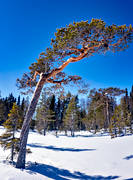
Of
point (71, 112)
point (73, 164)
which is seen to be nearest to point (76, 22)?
point (73, 164)

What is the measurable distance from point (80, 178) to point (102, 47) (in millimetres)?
7928

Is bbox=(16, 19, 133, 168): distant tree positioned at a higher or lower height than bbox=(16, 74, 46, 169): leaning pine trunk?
higher

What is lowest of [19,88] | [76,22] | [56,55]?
[19,88]

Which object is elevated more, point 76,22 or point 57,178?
point 76,22

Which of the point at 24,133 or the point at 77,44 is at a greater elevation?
the point at 77,44

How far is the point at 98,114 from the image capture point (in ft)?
108

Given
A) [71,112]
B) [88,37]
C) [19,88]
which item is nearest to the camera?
[88,37]

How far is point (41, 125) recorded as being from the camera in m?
30.0

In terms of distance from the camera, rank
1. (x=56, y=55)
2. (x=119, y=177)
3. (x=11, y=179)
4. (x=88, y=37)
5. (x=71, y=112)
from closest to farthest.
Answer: (x=11, y=179)
(x=119, y=177)
(x=88, y=37)
(x=56, y=55)
(x=71, y=112)

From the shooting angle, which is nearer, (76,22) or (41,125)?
(76,22)

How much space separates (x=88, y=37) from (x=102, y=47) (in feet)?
3.90

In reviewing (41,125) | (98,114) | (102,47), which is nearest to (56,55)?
(102,47)

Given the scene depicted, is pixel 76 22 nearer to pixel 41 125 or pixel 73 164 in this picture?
pixel 73 164

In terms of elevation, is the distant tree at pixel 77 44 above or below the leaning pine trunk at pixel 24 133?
above
